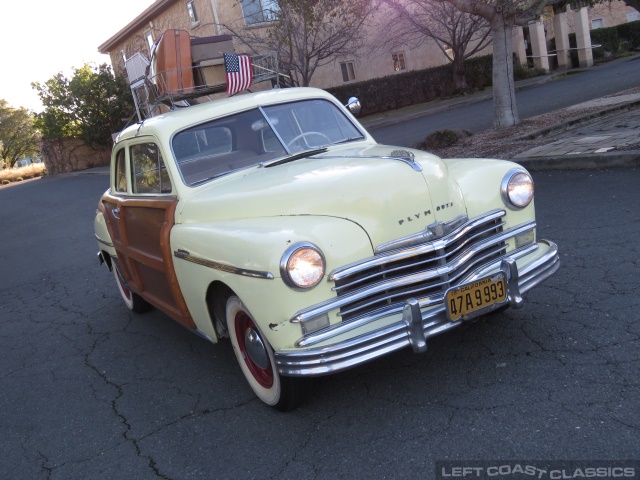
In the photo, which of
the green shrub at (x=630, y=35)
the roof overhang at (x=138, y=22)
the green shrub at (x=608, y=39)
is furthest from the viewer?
the green shrub at (x=630, y=35)

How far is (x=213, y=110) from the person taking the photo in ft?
14.7

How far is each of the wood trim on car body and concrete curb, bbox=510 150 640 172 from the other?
5.80 meters

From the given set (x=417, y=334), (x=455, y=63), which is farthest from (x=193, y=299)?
(x=455, y=63)

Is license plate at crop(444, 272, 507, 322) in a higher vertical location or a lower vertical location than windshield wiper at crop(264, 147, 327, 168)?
lower

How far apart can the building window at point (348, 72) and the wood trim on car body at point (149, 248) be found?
1004 inches

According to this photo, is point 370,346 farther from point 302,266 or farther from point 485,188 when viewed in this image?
point 485,188

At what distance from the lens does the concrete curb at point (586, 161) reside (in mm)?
7566

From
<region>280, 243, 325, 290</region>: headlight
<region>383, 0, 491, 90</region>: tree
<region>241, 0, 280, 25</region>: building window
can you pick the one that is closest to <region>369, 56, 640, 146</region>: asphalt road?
<region>383, 0, 491, 90</region>: tree

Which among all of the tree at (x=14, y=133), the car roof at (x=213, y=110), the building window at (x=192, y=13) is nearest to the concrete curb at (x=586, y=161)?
the car roof at (x=213, y=110)

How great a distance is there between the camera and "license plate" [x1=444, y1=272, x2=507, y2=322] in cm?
318

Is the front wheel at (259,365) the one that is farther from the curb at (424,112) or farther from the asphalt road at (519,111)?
the curb at (424,112)

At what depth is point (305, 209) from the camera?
338cm

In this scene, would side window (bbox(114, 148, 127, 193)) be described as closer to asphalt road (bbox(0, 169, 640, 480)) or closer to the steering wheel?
asphalt road (bbox(0, 169, 640, 480))

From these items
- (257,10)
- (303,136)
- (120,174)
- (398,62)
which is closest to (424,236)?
(303,136)
